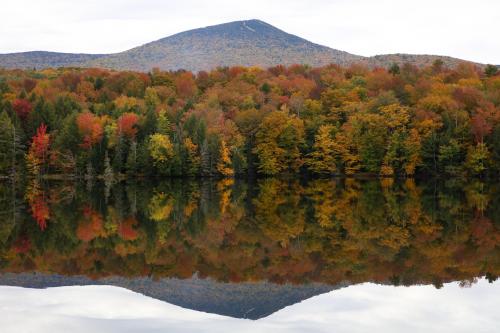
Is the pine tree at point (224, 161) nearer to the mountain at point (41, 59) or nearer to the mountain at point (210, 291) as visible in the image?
the mountain at point (210, 291)

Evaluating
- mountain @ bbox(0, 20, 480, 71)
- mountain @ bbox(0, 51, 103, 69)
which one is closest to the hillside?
mountain @ bbox(0, 20, 480, 71)

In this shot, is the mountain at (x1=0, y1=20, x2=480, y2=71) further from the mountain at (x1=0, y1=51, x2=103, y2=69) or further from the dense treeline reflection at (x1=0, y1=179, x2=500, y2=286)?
the dense treeline reflection at (x1=0, y1=179, x2=500, y2=286)

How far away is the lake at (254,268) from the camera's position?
46.6ft

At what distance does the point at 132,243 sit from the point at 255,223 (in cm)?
744

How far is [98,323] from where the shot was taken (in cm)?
1371

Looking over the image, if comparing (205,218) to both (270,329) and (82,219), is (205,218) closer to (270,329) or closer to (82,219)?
(82,219)

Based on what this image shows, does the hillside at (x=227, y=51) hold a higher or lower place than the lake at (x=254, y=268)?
higher

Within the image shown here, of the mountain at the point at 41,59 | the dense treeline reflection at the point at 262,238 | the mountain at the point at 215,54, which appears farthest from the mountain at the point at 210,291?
the mountain at the point at 41,59

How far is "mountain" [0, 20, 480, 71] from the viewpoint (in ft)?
547

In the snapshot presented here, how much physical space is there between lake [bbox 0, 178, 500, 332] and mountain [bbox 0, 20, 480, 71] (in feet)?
436

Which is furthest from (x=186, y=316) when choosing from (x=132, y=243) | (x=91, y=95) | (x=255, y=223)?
(x=91, y=95)

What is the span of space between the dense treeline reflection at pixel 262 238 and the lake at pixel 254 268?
0.07m

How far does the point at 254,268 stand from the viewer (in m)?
19.5

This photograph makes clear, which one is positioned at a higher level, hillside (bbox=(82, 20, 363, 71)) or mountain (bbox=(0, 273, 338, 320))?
hillside (bbox=(82, 20, 363, 71))
